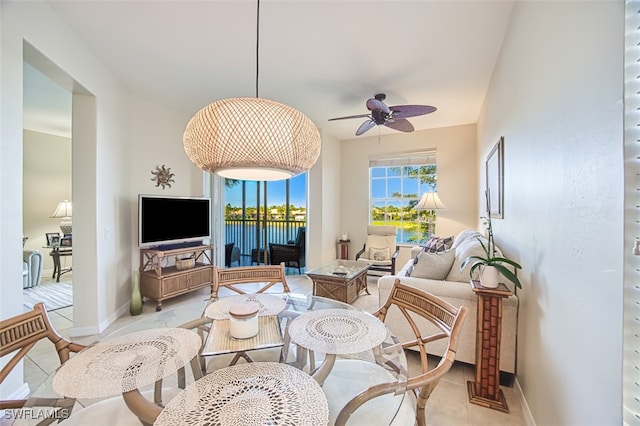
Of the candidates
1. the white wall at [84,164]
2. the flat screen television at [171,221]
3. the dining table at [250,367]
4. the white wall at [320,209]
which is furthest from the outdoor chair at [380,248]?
the white wall at [84,164]

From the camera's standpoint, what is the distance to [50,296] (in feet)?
12.6

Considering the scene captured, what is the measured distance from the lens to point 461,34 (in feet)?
7.50

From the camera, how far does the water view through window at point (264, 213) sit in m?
5.41

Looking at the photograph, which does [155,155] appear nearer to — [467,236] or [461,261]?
[461,261]

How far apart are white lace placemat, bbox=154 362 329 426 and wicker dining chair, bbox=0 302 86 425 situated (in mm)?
466

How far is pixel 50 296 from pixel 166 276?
7.06 feet

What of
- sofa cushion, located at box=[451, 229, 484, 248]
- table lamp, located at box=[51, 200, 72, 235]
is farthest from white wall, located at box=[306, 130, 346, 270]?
table lamp, located at box=[51, 200, 72, 235]

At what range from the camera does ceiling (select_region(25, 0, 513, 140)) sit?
2.02 m

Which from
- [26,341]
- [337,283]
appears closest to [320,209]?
[337,283]

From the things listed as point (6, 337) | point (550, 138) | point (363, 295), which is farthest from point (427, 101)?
point (6, 337)

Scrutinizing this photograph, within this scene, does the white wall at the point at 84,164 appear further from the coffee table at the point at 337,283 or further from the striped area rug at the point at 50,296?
the coffee table at the point at 337,283

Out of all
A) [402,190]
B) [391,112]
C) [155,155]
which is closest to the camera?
[391,112]

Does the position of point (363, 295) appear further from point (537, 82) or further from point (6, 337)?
point (6, 337)

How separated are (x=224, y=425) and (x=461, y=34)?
9.96 ft
